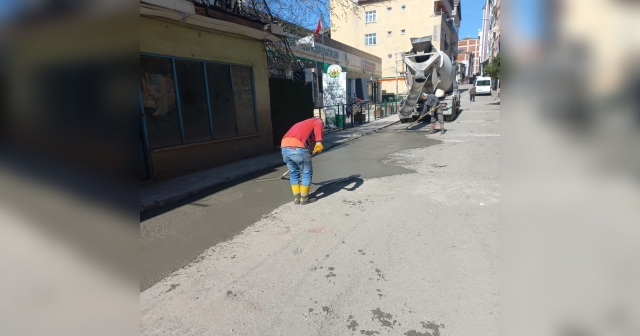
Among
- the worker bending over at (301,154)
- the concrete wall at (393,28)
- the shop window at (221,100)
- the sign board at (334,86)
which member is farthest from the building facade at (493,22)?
the concrete wall at (393,28)

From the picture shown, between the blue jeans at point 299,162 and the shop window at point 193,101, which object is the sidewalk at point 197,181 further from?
the blue jeans at point 299,162

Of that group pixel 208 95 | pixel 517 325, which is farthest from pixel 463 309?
pixel 208 95

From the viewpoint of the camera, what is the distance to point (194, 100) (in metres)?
7.92

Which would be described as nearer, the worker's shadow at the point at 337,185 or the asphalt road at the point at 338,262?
the asphalt road at the point at 338,262

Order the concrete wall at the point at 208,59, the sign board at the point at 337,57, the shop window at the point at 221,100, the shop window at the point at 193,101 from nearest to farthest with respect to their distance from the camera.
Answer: the concrete wall at the point at 208,59 → the shop window at the point at 193,101 → the shop window at the point at 221,100 → the sign board at the point at 337,57

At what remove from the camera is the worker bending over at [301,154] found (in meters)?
5.31

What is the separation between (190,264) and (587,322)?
11.8ft

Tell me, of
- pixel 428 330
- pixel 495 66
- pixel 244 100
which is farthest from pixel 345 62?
pixel 428 330

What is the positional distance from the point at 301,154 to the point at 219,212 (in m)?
1.65

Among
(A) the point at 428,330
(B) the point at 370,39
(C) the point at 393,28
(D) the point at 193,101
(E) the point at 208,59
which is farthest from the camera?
(B) the point at 370,39

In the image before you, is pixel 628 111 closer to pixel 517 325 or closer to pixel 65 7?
pixel 517 325

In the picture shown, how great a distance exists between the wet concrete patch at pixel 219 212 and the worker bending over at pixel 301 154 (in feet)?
1.38

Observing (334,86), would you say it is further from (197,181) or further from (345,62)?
(345,62)

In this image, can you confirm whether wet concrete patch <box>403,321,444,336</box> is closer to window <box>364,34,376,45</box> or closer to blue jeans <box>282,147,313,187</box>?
blue jeans <box>282,147,313,187</box>
